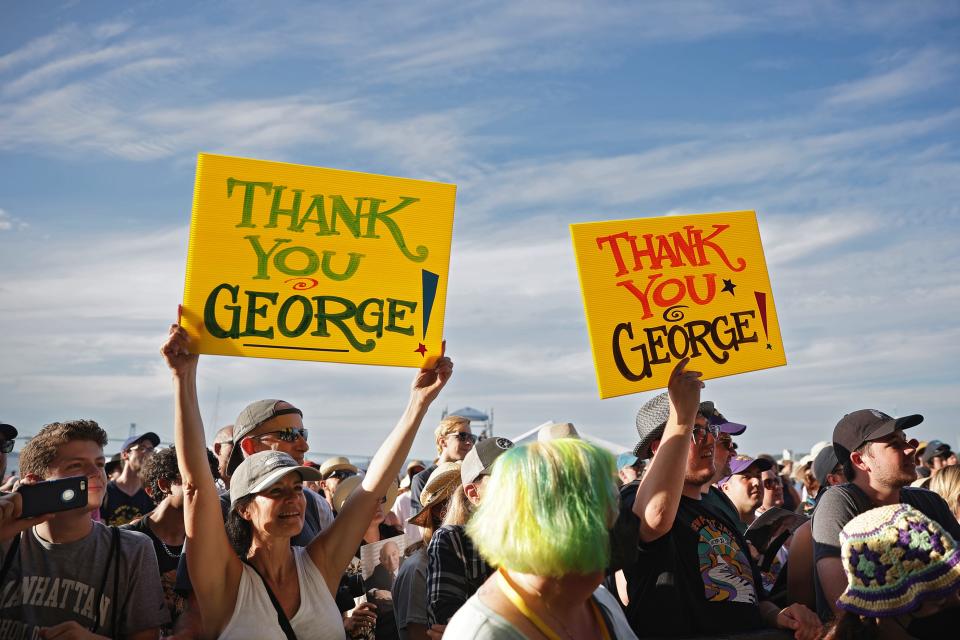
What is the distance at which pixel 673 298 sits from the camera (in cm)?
466

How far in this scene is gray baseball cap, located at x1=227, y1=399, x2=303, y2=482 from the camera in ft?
16.0

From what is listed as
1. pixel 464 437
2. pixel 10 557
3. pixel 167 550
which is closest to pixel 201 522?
pixel 10 557

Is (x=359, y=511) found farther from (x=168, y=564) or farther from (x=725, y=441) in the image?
(x=725, y=441)

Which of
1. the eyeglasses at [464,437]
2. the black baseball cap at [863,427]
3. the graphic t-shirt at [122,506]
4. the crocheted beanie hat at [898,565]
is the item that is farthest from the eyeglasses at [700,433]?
the graphic t-shirt at [122,506]

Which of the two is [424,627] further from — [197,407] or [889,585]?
[889,585]

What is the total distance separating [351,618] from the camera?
4.57 m

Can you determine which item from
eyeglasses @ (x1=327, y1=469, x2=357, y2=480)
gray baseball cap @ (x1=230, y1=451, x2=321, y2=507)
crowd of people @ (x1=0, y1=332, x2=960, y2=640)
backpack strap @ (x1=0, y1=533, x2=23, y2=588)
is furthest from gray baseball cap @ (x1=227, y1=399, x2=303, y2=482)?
eyeglasses @ (x1=327, y1=469, x2=357, y2=480)

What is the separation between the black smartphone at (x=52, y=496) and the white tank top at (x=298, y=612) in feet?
2.38

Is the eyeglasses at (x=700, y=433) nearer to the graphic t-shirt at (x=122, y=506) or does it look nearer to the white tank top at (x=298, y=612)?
the white tank top at (x=298, y=612)

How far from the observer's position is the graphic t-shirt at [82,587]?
3607mm

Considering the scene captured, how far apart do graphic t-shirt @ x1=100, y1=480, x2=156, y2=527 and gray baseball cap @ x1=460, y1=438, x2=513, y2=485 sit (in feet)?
13.9

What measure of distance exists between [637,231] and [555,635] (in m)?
2.66

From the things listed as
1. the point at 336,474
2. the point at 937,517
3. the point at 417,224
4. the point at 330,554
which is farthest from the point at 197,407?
the point at 336,474

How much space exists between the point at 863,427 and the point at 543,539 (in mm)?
3105
